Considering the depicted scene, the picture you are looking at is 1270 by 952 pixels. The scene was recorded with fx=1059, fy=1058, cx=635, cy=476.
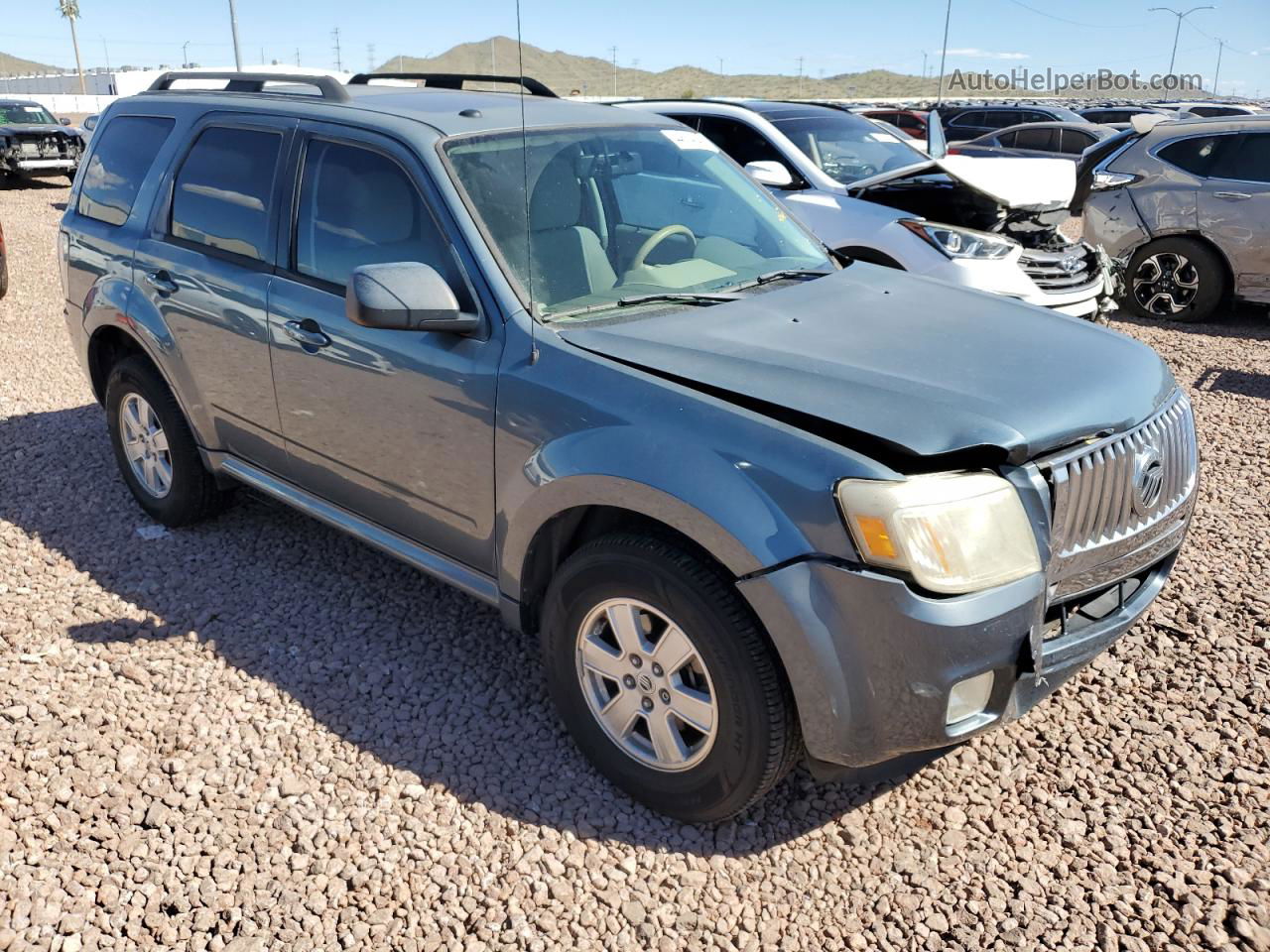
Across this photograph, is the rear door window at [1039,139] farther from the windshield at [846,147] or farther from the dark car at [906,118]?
the windshield at [846,147]

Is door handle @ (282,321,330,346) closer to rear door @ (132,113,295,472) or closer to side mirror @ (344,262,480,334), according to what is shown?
rear door @ (132,113,295,472)

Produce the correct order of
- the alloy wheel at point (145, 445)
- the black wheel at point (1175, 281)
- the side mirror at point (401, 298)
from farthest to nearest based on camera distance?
the black wheel at point (1175, 281) → the alloy wheel at point (145, 445) → the side mirror at point (401, 298)

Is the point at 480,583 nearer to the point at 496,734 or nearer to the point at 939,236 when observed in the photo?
the point at 496,734

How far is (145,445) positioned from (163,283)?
90 centimetres

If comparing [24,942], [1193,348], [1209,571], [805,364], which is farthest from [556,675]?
[1193,348]

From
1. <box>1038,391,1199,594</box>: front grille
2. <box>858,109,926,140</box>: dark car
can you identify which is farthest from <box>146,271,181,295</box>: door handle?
<box>858,109,926,140</box>: dark car

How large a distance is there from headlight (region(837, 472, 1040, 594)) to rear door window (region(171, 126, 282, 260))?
2.57 metres

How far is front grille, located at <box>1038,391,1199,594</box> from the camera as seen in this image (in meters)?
2.63

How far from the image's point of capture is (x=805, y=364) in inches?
112

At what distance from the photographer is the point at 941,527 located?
7.93ft

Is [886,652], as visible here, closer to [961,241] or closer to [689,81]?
[961,241]

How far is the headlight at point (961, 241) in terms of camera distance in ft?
23.3

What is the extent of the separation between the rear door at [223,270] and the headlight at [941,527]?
2440 millimetres

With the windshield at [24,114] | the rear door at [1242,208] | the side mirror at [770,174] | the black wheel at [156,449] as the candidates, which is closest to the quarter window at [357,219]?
the black wheel at [156,449]
